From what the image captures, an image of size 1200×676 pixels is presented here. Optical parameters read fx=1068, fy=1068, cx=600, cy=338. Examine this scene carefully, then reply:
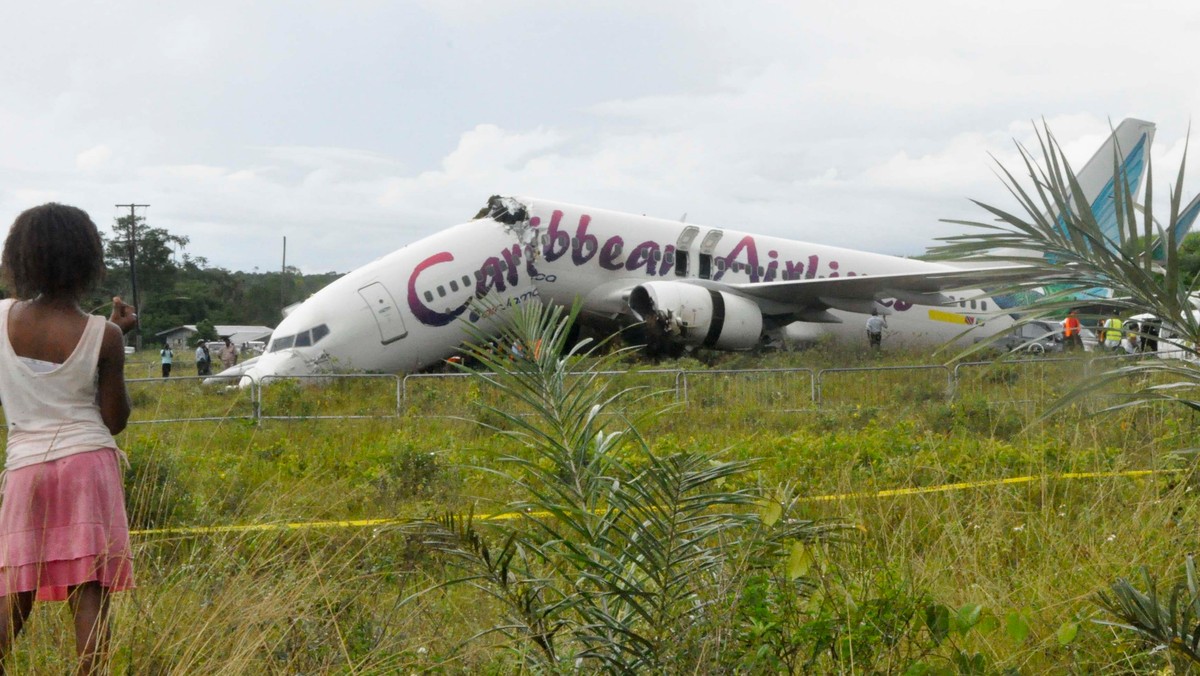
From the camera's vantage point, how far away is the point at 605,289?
20.2 meters

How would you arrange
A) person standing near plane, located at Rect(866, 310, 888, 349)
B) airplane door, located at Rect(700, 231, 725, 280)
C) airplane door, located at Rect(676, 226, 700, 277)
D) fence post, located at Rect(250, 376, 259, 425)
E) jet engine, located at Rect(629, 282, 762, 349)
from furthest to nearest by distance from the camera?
person standing near plane, located at Rect(866, 310, 888, 349), airplane door, located at Rect(700, 231, 725, 280), airplane door, located at Rect(676, 226, 700, 277), jet engine, located at Rect(629, 282, 762, 349), fence post, located at Rect(250, 376, 259, 425)

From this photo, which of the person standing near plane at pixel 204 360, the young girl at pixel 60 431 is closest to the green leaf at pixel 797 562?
the young girl at pixel 60 431

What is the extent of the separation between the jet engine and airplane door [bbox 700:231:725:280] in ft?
3.99

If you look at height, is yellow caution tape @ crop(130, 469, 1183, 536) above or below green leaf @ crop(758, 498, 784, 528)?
below

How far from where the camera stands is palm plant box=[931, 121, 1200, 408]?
190 centimetres

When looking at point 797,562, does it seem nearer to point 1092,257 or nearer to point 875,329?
point 1092,257

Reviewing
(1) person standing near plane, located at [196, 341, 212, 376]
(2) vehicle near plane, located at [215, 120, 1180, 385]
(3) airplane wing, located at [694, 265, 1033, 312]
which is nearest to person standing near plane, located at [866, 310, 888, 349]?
(2) vehicle near plane, located at [215, 120, 1180, 385]

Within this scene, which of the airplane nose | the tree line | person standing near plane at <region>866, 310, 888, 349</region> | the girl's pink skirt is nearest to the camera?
the girl's pink skirt

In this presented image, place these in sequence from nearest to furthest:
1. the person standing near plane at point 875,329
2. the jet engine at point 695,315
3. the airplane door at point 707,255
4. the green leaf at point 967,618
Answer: the green leaf at point 967,618 < the jet engine at point 695,315 < the airplane door at point 707,255 < the person standing near plane at point 875,329

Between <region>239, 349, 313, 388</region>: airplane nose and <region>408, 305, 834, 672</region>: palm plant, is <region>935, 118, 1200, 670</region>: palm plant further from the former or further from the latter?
<region>239, 349, 313, 388</region>: airplane nose

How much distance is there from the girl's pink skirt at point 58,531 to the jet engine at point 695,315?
1556cm

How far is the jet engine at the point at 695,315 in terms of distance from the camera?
18750 mm

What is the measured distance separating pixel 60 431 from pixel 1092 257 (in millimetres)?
2634

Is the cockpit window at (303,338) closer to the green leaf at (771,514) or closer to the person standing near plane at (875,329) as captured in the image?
the person standing near plane at (875,329)
